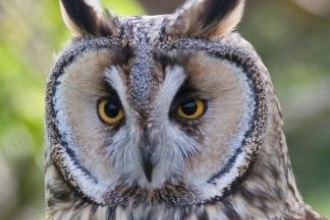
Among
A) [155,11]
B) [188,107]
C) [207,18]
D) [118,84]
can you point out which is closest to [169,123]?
[188,107]

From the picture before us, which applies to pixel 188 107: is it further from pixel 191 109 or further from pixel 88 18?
pixel 88 18

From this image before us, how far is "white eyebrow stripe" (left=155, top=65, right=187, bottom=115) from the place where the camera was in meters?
3.85

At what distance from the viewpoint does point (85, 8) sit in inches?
161

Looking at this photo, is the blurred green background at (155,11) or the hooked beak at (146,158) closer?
the hooked beak at (146,158)

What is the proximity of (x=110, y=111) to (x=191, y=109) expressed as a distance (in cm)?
22

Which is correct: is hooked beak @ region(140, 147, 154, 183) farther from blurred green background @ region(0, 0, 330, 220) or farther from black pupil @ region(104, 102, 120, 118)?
blurred green background @ region(0, 0, 330, 220)

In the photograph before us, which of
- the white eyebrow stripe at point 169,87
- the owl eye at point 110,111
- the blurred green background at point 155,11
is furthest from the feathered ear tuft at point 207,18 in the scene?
the blurred green background at point 155,11

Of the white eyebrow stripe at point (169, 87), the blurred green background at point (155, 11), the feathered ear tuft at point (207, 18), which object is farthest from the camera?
the blurred green background at point (155, 11)

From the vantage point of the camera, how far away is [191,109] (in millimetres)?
3938

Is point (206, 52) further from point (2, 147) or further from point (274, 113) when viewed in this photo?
point (2, 147)

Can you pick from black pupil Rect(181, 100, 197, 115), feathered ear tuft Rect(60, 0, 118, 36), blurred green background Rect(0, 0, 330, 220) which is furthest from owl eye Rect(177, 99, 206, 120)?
blurred green background Rect(0, 0, 330, 220)

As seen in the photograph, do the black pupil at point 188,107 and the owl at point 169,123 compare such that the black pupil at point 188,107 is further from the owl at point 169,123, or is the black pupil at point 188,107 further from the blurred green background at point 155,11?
the blurred green background at point 155,11

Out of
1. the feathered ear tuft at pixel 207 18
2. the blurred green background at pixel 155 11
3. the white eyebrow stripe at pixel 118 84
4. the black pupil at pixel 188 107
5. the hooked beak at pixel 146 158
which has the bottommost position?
the hooked beak at pixel 146 158

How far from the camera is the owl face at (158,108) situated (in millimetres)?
3889
